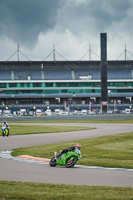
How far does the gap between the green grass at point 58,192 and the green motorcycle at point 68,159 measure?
4506 mm

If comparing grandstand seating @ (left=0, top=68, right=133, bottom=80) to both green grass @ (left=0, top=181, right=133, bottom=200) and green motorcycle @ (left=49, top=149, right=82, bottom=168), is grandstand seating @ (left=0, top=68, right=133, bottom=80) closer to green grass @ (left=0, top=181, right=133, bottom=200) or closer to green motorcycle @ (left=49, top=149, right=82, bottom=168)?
green motorcycle @ (left=49, top=149, right=82, bottom=168)

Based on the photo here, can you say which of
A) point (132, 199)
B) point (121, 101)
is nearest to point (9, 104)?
point (121, 101)

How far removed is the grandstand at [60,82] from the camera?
131 meters

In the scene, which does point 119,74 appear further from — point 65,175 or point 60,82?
point 65,175

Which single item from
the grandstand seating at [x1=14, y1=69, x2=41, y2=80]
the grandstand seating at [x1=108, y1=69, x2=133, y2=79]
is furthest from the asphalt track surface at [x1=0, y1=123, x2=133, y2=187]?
the grandstand seating at [x1=108, y1=69, x2=133, y2=79]

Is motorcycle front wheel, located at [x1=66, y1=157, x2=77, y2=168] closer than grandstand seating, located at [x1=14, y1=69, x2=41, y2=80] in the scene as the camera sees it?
Yes

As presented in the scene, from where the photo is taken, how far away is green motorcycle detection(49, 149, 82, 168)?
17.3 meters

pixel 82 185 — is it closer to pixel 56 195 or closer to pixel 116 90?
pixel 56 195

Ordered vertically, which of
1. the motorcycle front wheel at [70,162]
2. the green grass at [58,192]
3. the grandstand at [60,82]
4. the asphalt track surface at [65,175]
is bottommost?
the asphalt track surface at [65,175]

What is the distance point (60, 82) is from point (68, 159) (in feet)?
373

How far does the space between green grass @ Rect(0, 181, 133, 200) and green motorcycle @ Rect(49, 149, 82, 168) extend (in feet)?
14.8

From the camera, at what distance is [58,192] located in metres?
11.7

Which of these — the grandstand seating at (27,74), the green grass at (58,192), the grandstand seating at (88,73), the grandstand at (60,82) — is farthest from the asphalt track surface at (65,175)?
the grandstand seating at (88,73)

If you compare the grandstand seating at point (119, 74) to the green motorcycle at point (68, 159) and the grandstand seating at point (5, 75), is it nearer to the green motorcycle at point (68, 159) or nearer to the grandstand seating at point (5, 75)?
the grandstand seating at point (5, 75)
